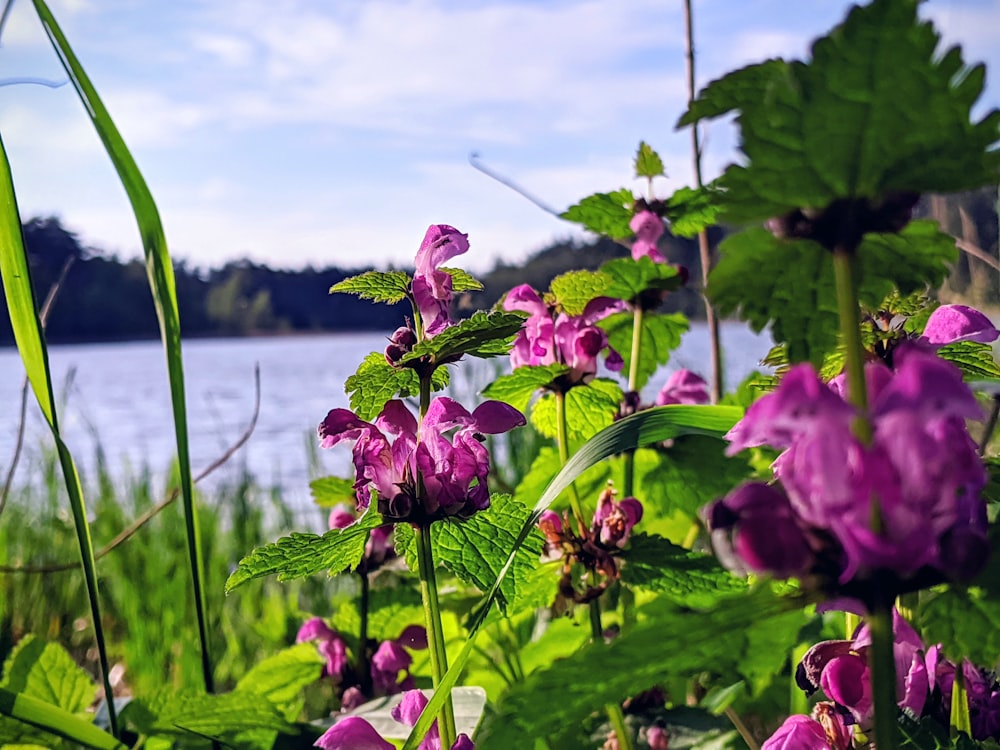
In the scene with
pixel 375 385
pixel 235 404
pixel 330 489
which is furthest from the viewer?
pixel 235 404

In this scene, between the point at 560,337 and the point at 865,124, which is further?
the point at 560,337

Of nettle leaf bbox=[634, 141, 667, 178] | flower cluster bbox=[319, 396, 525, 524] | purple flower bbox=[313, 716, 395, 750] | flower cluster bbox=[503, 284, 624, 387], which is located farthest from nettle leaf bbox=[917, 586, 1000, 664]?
nettle leaf bbox=[634, 141, 667, 178]

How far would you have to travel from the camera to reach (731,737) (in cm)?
89

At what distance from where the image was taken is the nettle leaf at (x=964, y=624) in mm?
413

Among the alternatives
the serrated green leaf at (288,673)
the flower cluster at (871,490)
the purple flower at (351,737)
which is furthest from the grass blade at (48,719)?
the flower cluster at (871,490)

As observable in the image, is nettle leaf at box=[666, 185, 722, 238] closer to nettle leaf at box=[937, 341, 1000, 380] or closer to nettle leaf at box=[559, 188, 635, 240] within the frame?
nettle leaf at box=[559, 188, 635, 240]

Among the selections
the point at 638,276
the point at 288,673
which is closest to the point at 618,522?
the point at 638,276

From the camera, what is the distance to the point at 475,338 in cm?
56

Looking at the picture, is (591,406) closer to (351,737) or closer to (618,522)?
(618,522)

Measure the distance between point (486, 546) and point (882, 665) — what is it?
0.34 meters

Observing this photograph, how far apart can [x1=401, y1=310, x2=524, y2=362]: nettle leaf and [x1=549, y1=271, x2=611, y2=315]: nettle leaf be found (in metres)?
0.28

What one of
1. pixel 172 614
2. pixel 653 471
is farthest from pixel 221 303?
pixel 653 471

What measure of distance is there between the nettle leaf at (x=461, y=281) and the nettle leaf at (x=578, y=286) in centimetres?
24

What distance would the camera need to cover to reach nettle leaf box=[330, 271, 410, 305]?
2.05 ft
